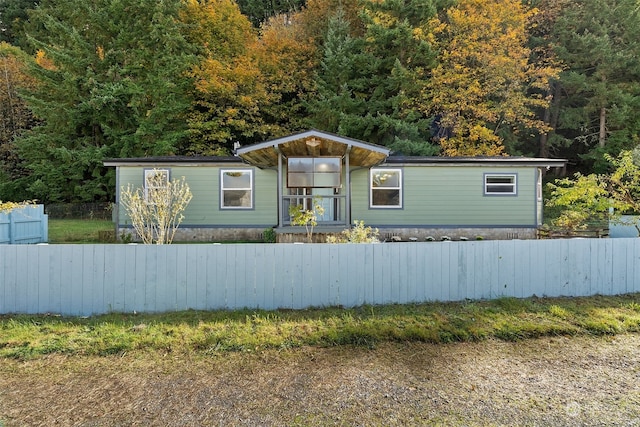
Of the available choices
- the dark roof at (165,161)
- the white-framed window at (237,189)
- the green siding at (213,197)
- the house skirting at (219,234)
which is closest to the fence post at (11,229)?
the green siding at (213,197)

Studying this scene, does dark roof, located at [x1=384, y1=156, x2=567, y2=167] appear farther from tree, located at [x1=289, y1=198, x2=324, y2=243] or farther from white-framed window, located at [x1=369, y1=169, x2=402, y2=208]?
tree, located at [x1=289, y1=198, x2=324, y2=243]

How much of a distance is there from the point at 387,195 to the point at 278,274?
7670mm

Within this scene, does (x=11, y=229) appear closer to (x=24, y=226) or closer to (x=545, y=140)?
(x=24, y=226)

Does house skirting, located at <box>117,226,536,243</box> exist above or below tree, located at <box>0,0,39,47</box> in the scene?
below

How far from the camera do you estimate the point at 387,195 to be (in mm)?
12102

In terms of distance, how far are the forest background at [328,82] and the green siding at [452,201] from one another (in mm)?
5502

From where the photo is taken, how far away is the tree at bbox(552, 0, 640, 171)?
58.2ft

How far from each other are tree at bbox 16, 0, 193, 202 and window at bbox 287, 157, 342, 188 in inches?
423

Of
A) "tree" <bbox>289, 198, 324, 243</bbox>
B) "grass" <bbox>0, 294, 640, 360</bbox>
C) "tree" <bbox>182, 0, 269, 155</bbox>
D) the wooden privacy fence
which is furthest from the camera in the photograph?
"tree" <bbox>182, 0, 269, 155</bbox>

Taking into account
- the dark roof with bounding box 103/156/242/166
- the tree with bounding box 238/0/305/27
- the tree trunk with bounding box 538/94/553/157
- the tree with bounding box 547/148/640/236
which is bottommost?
the tree with bounding box 547/148/640/236

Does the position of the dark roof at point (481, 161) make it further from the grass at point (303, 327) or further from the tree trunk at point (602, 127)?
the tree trunk at point (602, 127)

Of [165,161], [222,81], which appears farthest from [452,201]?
[222,81]

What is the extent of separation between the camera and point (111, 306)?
4.96 meters

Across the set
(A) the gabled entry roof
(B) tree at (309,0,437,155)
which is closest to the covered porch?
(A) the gabled entry roof
